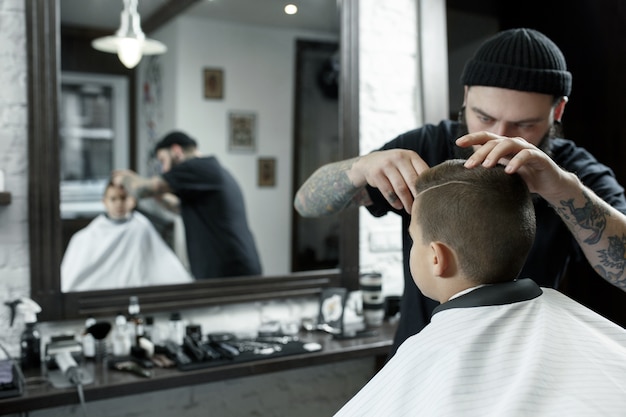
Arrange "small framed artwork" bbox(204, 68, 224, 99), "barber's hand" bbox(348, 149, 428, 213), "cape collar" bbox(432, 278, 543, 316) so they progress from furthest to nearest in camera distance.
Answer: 1. "small framed artwork" bbox(204, 68, 224, 99)
2. "barber's hand" bbox(348, 149, 428, 213)
3. "cape collar" bbox(432, 278, 543, 316)

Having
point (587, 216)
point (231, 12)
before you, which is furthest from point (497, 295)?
point (231, 12)

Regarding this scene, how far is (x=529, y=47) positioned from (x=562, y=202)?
0.44 metres

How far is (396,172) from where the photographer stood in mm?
1346

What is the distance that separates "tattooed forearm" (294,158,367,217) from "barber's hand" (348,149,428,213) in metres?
0.13

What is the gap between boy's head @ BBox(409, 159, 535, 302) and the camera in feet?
3.85

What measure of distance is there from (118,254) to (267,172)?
64 centimetres

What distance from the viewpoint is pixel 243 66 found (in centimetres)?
244

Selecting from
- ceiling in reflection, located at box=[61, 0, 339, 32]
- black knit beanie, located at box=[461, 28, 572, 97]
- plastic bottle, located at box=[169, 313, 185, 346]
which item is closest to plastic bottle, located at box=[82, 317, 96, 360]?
plastic bottle, located at box=[169, 313, 185, 346]

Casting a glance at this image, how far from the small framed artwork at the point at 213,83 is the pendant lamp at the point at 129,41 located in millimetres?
235

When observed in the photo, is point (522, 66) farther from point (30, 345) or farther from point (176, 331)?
point (30, 345)

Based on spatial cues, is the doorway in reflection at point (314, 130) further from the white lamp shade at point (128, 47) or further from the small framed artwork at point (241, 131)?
the white lamp shade at point (128, 47)

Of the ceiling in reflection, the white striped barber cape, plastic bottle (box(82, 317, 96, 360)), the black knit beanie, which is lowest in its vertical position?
plastic bottle (box(82, 317, 96, 360))

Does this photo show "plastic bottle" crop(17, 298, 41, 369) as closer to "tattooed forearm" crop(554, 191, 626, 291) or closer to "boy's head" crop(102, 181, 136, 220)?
"boy's head" crop(102, 181, 136, 220)

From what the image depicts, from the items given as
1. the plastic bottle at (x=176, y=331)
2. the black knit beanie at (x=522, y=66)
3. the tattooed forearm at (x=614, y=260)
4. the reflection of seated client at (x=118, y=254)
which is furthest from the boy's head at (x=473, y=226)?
the reflection of seated client at (x=118, y=254)
